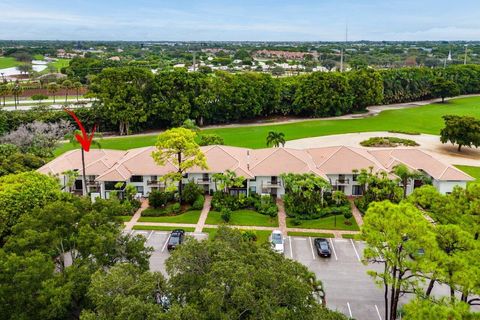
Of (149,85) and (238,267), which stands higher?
(149,85)

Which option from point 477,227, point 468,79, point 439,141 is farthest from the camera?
point 468,79

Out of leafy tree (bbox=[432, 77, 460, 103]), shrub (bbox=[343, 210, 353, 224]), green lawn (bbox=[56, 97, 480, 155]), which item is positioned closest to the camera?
shrub (bbox=[343, 210, 353, 224])

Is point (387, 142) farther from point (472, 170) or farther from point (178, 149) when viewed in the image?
point (178, 149)

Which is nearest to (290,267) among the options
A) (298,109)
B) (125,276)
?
(125,276)

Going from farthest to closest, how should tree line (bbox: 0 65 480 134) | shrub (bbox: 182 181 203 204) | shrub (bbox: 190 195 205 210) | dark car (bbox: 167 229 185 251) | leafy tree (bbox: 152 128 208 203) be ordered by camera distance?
tree line (bbox: 0 65 480 134)
shrub (bbox: 182 181 203 204)
shrub (bbox: 190 195 205 210)
leafy tree (bbox: 152 128 208 203)
dark car (bbox: 167 229 185 251)

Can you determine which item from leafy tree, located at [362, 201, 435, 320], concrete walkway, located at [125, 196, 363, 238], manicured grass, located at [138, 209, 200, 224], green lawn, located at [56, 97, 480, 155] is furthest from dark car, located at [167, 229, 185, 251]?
green lawn, located at [56, 97, 480, 155]

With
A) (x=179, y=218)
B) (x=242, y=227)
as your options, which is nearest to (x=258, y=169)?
(x=242, y=227)

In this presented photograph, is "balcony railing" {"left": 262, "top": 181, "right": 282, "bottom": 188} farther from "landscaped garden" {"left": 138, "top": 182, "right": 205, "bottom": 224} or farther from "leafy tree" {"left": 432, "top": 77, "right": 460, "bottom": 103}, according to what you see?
"leafy tree" {"left": 432, "top": 77, "right": 460, "bottom": 103}

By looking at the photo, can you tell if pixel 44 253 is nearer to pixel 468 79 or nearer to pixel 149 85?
pixel 149 85
